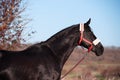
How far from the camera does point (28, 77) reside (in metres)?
6.91

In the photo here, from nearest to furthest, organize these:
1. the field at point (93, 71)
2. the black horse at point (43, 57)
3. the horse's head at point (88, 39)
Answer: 1. the black horse at point (43, 57)
2. the horse's head at point (88, 39)
3. the field at point (93, 71)

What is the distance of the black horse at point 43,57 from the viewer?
6926mm

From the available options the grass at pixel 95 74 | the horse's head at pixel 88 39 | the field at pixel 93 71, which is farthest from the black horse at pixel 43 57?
the grass at pixel 95 74

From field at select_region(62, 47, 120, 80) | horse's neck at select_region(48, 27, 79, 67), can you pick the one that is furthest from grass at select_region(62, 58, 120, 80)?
horse's neck at select_region(48, 27, 79, 67)

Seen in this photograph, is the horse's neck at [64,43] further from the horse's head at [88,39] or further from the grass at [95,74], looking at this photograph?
the grass at [95,74]

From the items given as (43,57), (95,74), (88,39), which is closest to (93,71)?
(95,74)

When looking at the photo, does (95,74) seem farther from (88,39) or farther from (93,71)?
(88,39)

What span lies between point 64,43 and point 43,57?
0.77 m

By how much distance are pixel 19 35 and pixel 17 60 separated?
5.02 meters

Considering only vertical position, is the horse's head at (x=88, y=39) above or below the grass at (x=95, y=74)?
above

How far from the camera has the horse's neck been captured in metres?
7.59

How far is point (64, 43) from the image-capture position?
7.70 m

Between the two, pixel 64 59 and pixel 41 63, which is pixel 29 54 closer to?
pixel 41 63

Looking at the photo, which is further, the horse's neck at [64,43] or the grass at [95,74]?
the grass at [95,74]
